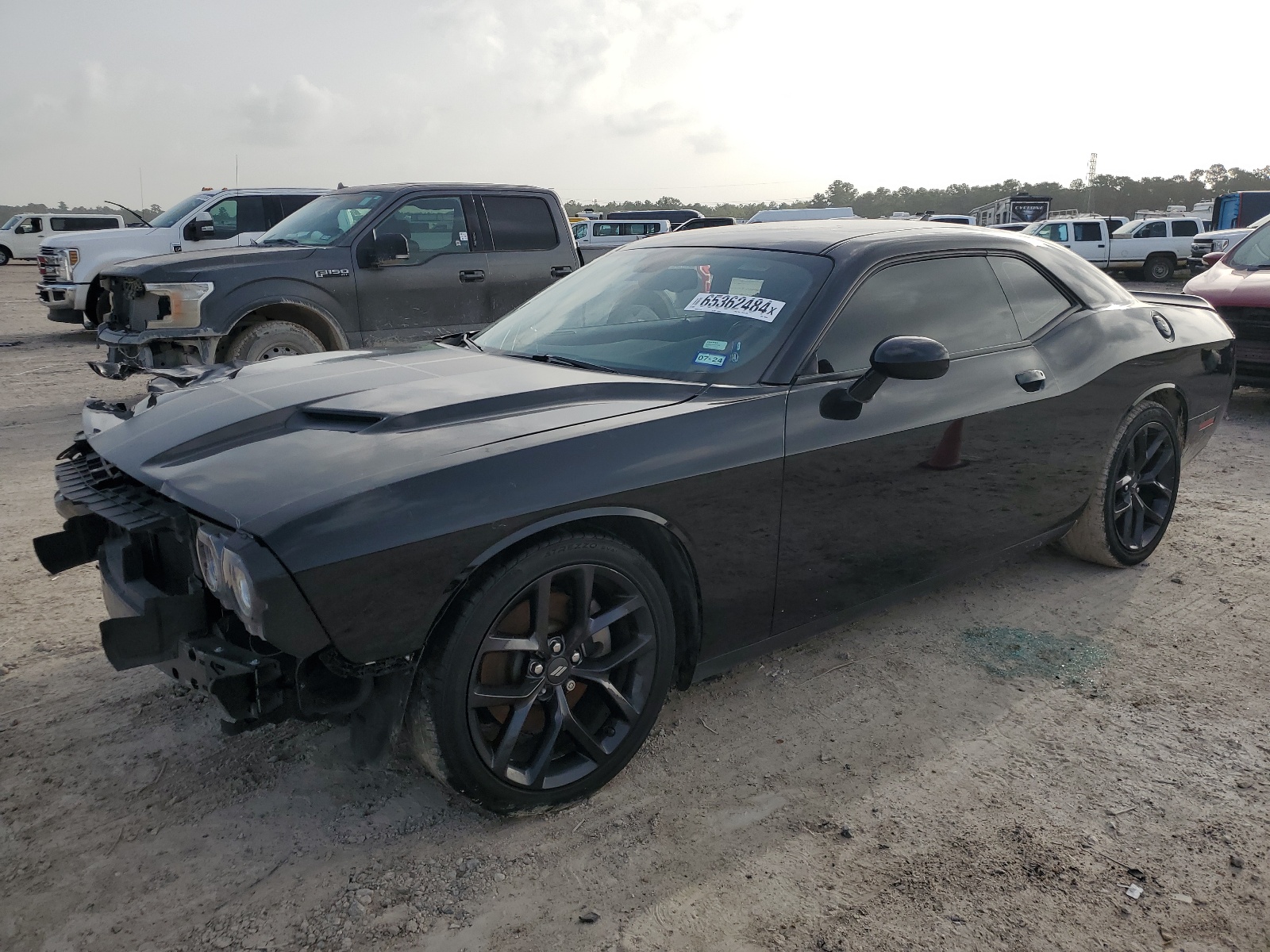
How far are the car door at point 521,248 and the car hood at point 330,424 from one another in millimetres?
4941

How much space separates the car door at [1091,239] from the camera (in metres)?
24.5

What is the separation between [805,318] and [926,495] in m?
0.77

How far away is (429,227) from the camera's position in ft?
26.0

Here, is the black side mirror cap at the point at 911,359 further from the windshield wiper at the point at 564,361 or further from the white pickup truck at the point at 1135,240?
the white pickup truck at the point at 1135,240

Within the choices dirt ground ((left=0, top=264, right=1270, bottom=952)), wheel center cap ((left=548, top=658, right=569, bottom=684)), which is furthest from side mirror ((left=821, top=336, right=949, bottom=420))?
wheel center cap ((left=548, top=658, right=569, bottom=684))

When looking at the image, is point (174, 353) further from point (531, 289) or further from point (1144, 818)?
point (1144, 818)

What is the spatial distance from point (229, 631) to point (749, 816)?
4.73ft

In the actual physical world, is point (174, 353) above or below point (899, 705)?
above

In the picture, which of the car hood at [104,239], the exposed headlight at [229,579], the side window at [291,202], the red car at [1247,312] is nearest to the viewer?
the exposed headlight at [229,579]

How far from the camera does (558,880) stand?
2344 millimetres

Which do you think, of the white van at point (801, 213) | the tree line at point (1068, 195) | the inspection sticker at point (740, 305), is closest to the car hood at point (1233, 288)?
the inspection sticker at point (740, 305)

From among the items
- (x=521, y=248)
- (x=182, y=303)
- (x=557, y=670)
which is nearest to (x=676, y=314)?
(x=557, y=670)

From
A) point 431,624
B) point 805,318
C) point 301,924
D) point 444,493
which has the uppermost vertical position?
point 805,318

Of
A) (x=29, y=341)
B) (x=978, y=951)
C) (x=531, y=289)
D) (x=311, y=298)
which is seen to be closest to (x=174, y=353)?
(x=311, y=298)
